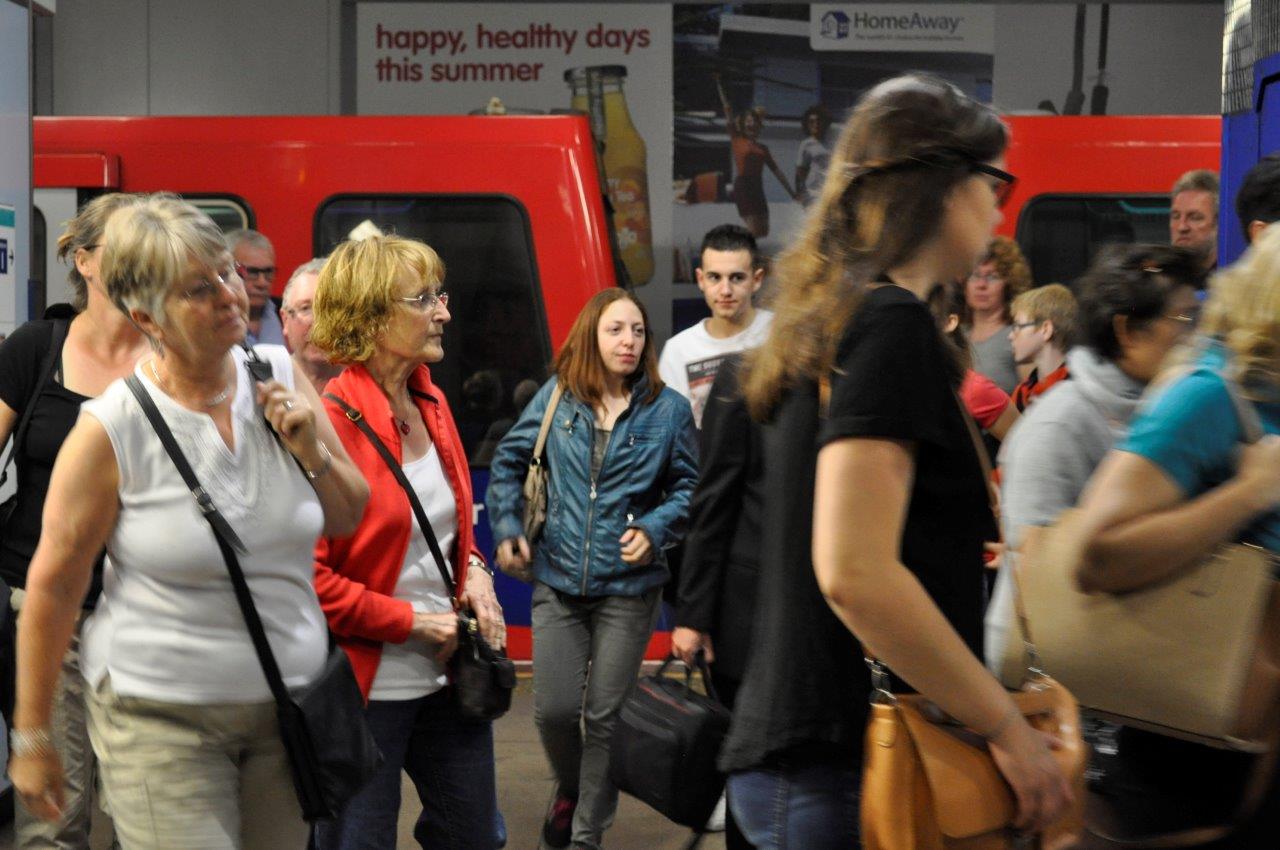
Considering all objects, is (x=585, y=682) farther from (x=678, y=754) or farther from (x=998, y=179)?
(x=998, y=179)

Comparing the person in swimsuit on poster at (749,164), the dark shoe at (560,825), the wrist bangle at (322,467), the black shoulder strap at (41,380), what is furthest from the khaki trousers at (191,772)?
the person in swimsuit on poster at (749,164)

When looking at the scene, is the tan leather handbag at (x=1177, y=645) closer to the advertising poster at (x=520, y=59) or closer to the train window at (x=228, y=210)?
the train window at (x=228, y=210)

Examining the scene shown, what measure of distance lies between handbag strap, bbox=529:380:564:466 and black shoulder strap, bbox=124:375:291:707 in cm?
239

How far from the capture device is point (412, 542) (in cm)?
302

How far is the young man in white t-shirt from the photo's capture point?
5891 mm

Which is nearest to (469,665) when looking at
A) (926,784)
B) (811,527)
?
(811,527)

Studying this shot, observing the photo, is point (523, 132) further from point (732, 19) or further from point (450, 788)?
point (732, 19)

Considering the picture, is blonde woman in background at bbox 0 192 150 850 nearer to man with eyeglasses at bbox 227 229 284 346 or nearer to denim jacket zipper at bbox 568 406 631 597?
denim jacket zipper at bbox 568 406 631 597

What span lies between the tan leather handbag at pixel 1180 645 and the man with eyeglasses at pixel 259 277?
408cm

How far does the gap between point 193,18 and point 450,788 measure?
32.6 ft

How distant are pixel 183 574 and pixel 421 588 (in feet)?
2.63

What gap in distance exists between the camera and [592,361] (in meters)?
4.72

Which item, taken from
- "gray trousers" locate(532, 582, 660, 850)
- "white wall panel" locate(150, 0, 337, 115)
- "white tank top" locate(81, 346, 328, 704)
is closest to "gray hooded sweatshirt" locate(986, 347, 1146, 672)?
"white tank top" locate(81, 346, 328, 704)

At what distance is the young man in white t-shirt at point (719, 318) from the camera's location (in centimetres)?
589
